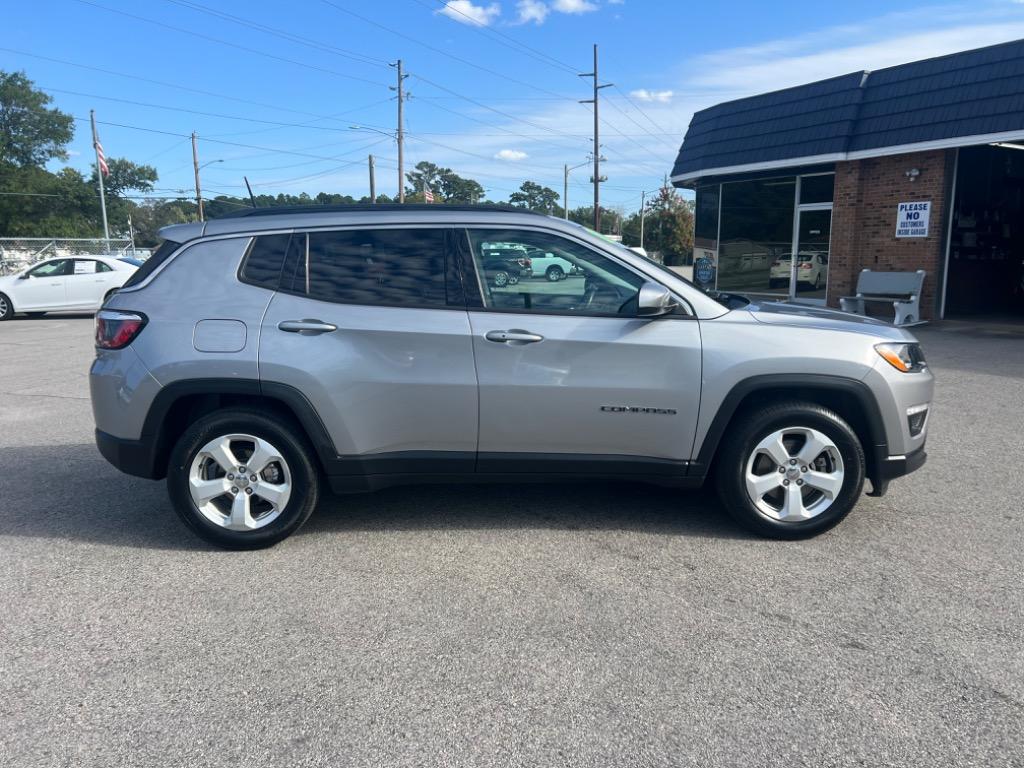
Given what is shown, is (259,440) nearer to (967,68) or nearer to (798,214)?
(967,68)

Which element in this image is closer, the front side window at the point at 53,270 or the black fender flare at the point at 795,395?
the black fender flare at the point at 795,395

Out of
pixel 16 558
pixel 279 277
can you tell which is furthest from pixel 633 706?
pixel 16 558

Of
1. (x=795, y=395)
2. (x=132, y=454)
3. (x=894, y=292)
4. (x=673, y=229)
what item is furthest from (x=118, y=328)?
(x=673, y=229)

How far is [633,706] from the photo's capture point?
278cm

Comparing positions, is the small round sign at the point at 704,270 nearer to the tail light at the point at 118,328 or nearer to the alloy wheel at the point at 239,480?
the alloy wheel at the point at 239,480

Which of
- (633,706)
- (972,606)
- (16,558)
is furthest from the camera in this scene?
(16,558)

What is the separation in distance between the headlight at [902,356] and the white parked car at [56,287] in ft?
57.6

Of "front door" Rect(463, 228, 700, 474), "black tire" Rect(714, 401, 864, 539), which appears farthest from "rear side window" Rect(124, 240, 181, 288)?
"black tire" Rect(714, 401, 864, 539)

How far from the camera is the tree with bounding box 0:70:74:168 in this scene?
72125 mm

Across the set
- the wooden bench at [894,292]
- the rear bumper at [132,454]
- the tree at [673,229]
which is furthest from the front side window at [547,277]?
the tree at [673,229]

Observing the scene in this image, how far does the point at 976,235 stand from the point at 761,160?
500cm

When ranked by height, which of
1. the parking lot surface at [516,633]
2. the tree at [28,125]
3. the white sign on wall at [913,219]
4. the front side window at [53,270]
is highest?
the tree at [28,125]

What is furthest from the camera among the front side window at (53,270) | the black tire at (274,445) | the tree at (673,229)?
the tree at (673,229)

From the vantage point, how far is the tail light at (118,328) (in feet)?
13.5
